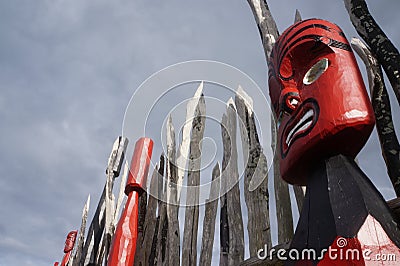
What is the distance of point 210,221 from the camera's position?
113 inches

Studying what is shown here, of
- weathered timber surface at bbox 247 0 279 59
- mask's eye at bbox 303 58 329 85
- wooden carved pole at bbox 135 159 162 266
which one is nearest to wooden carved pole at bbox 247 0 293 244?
weathered timber surface at bbox 247 0 279 59

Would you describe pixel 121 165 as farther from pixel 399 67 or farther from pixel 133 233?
pixel 399 67

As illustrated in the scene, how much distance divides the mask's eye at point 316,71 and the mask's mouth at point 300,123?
13cm

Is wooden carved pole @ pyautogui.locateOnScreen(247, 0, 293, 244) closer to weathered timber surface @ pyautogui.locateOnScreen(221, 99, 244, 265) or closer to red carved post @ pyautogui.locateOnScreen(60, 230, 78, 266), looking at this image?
weathered timber surface @ pyautogui.locateOnScreen(221, 99, 244, 265)

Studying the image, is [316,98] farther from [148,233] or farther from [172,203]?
[148,233]

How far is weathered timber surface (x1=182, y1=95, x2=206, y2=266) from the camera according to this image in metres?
2.85

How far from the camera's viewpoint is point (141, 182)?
313cm

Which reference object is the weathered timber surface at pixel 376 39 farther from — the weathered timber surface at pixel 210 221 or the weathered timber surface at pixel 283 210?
the weathered timber surface at pixel 210 221

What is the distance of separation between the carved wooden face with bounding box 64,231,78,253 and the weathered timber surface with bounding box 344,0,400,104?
5.42 meters

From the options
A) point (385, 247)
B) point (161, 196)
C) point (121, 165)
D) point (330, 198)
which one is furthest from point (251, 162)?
point (121, 165)

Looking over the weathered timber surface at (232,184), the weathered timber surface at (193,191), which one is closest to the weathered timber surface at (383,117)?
the weathered timber surface at (232,184)

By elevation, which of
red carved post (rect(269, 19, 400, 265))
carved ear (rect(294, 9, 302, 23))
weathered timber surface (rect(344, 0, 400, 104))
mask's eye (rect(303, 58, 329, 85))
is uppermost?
carved ear (rect(294, 9, 302, 23))

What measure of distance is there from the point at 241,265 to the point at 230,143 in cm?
134

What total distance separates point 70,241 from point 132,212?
3686 mm
